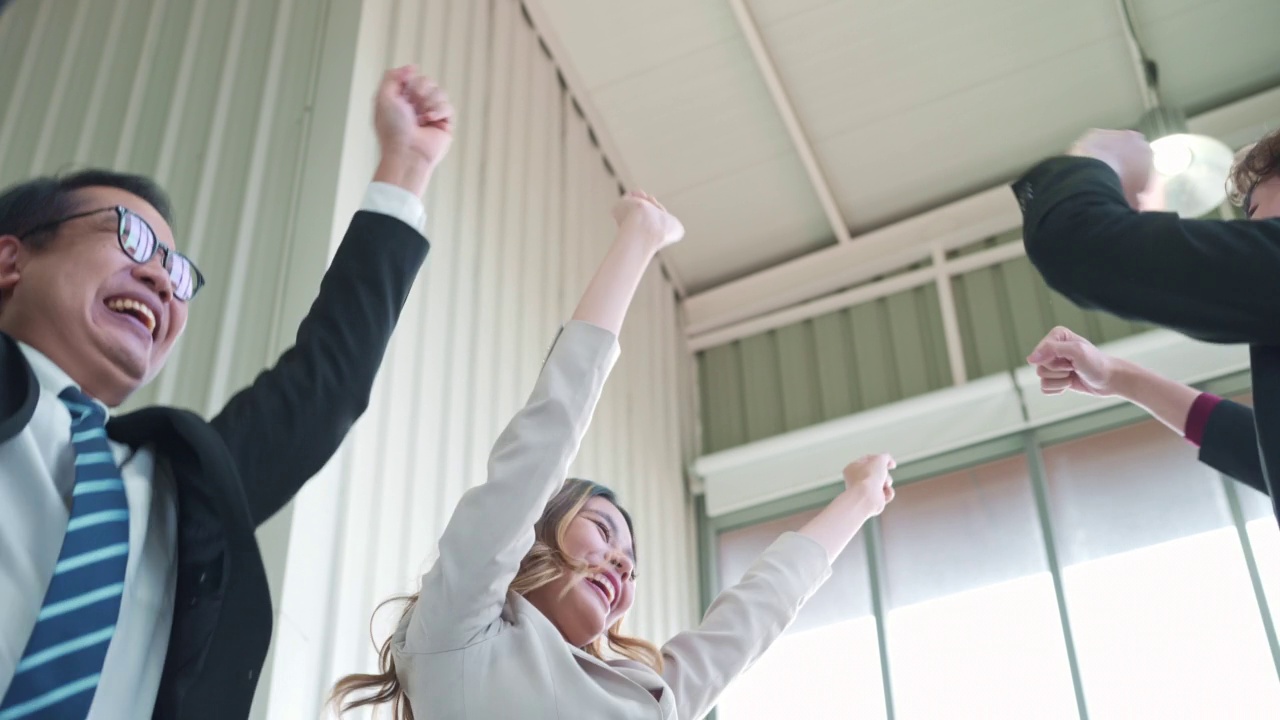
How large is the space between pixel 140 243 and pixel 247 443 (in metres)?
0.26

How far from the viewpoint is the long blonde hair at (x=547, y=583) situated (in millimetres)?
2020

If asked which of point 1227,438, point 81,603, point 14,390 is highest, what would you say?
point 1227,438

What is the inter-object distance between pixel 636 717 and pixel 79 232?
92cm

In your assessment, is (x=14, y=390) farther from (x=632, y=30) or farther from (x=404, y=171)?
(x=632, y=30)

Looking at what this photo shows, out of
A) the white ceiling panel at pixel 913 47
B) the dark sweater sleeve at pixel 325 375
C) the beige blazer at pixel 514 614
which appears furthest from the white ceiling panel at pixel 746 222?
the dark sweater sleeve at pixel 325 375

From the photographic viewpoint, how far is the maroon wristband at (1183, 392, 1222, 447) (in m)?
2.24

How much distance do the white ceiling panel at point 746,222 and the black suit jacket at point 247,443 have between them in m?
4.21

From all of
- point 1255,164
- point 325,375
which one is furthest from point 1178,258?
point 325,375

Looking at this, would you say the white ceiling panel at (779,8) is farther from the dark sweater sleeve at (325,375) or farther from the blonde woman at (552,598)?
the dark sweater sleeve at (325,375)

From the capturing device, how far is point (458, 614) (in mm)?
1804

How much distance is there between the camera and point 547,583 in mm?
2104

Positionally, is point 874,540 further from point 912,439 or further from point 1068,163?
point 1068,163

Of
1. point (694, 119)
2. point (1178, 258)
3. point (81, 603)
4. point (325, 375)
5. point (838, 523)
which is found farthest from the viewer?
point (694, 119)

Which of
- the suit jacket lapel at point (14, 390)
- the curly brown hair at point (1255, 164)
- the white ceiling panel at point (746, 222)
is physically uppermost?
the white ceiling panel at point (746, 222)
